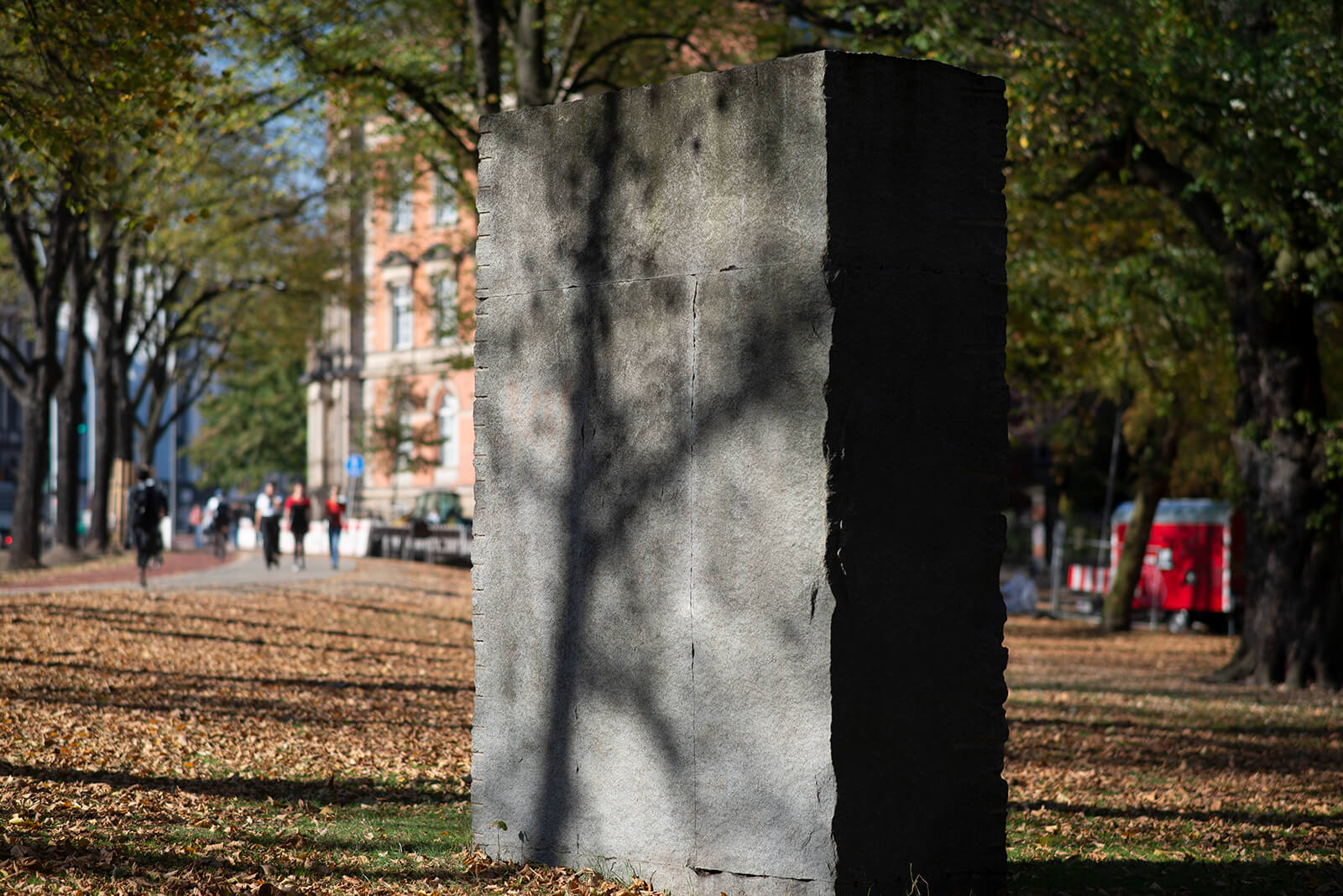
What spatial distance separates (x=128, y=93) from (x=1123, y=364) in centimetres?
1730

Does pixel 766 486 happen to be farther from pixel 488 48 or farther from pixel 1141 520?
pixel 1141 520

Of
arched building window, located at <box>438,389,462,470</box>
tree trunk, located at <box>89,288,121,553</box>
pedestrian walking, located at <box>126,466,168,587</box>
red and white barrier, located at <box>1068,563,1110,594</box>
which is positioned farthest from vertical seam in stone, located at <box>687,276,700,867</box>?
arched building window, located at <box>438,389,462,470</box>

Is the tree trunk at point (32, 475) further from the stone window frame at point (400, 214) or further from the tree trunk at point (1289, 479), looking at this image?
the tree trunk at point (1289, 479)

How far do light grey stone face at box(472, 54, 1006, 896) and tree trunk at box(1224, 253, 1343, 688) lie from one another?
12527mm

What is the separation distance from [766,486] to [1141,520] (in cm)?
2280

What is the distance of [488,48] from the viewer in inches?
690

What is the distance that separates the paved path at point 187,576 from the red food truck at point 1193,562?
1691 centimetres

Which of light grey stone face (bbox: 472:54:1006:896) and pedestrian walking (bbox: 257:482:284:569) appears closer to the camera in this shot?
light grey stone face (bbox: 472:54:1006:896)

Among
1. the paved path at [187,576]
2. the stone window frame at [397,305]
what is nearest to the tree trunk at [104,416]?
the paved path at [187,576]

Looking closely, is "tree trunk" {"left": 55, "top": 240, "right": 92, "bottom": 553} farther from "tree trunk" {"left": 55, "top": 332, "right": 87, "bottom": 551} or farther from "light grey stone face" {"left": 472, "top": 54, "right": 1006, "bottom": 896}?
"light grey stone face" {"left": 472, "top": 54, "right": 1006, "bottom": 896}

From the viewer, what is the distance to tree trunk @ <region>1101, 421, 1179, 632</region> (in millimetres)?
26422

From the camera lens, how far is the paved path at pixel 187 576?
74.2ft

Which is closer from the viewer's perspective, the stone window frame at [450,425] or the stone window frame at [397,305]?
the stone window frame at [450,425]

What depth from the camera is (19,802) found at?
7.15 metres
